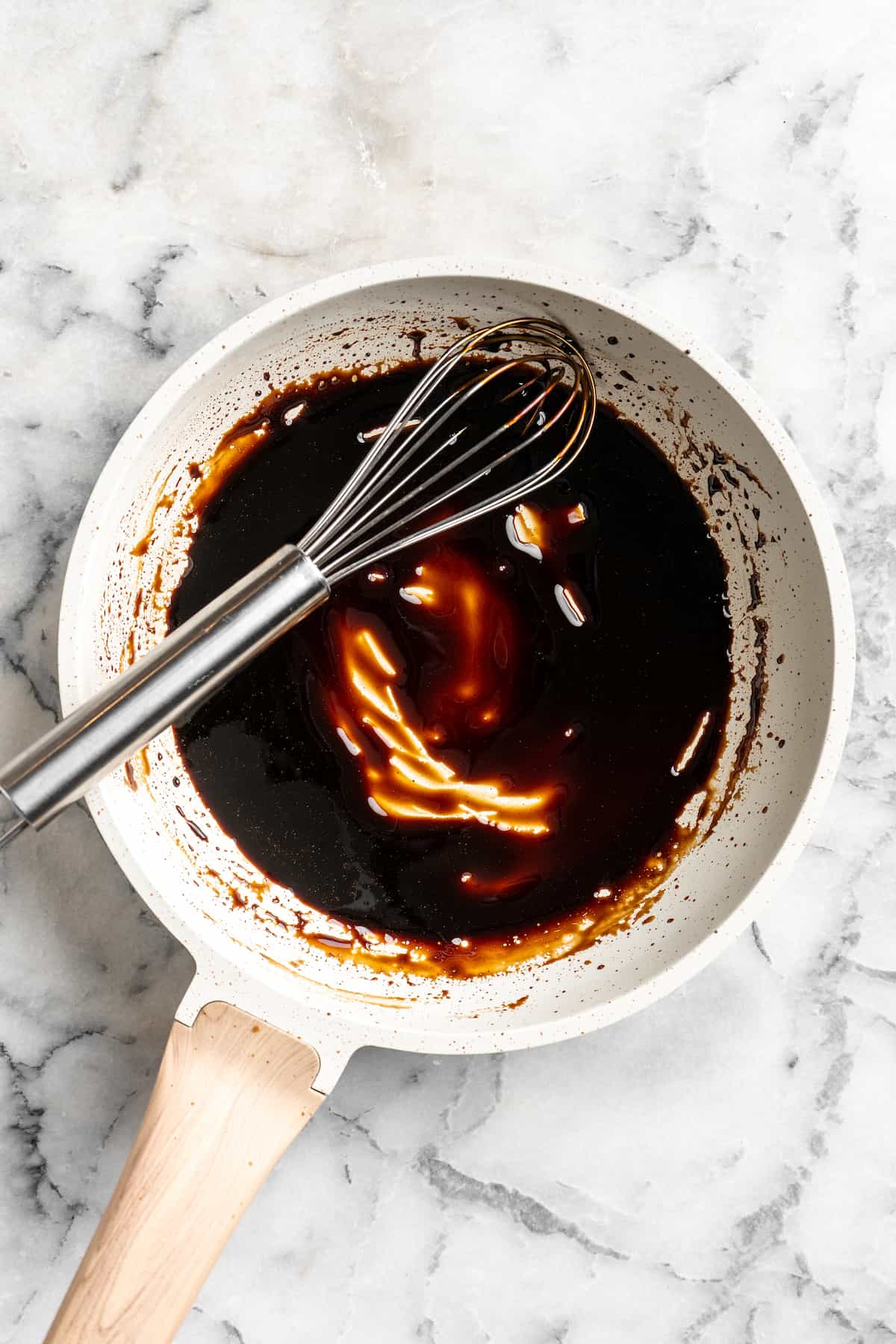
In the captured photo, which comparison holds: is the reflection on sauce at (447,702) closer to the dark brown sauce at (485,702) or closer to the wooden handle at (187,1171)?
the dark brown sauce at (485,702)

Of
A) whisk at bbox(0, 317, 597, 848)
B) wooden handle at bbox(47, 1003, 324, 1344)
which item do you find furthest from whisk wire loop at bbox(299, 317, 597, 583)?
wooden handle at bbox(47, 1003, 324, 1344)

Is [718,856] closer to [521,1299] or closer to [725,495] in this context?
[725,495]

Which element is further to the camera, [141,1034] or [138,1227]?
[141,1034]

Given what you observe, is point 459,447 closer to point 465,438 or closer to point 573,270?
point 465,438

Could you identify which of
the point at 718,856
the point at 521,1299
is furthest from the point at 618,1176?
the point at 718,856

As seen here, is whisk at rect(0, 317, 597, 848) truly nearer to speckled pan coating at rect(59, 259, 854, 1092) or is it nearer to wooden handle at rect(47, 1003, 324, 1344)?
speckled pan coating at rect(59, 259, 854, 1092)

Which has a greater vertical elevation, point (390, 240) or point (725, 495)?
point (390, 240)
